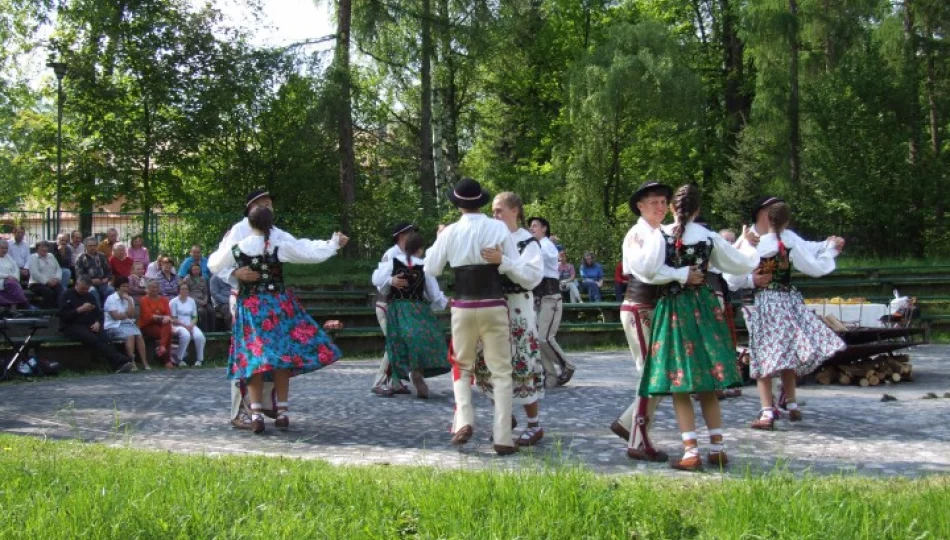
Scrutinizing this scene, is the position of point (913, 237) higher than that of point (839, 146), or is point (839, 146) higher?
point (839, 146)

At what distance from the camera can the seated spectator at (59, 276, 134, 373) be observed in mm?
15195

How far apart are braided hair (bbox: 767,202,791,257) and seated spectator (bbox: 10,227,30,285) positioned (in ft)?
41.0

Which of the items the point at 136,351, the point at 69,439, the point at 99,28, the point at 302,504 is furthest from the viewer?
the point at 99,28

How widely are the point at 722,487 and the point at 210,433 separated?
4877 mm

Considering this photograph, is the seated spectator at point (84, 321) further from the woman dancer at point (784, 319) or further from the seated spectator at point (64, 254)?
the woman dancer at point (784, 319)

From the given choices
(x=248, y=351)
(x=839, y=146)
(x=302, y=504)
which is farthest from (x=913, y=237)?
(x=302, y=504)

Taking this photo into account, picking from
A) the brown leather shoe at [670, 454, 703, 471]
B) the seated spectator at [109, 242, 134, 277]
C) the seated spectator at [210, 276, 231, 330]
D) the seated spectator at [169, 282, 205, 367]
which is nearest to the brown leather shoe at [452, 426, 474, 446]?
the brown leather shoe at [670, 454, 703, 471]

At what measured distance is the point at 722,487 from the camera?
18.9 feet

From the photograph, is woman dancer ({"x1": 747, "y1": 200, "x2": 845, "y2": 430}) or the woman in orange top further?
the woman in orange top

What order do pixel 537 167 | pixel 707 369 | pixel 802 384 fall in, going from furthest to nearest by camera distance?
pixel 537 167, pixel 802 384, pixel 707 369

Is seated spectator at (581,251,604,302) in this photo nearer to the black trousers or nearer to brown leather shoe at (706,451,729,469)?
the black trousers

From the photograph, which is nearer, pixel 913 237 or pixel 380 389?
pixel 380 389

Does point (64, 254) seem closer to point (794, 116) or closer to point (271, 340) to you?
point (271, 340)

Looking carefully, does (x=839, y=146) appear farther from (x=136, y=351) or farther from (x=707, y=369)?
(x=707, y=369)
